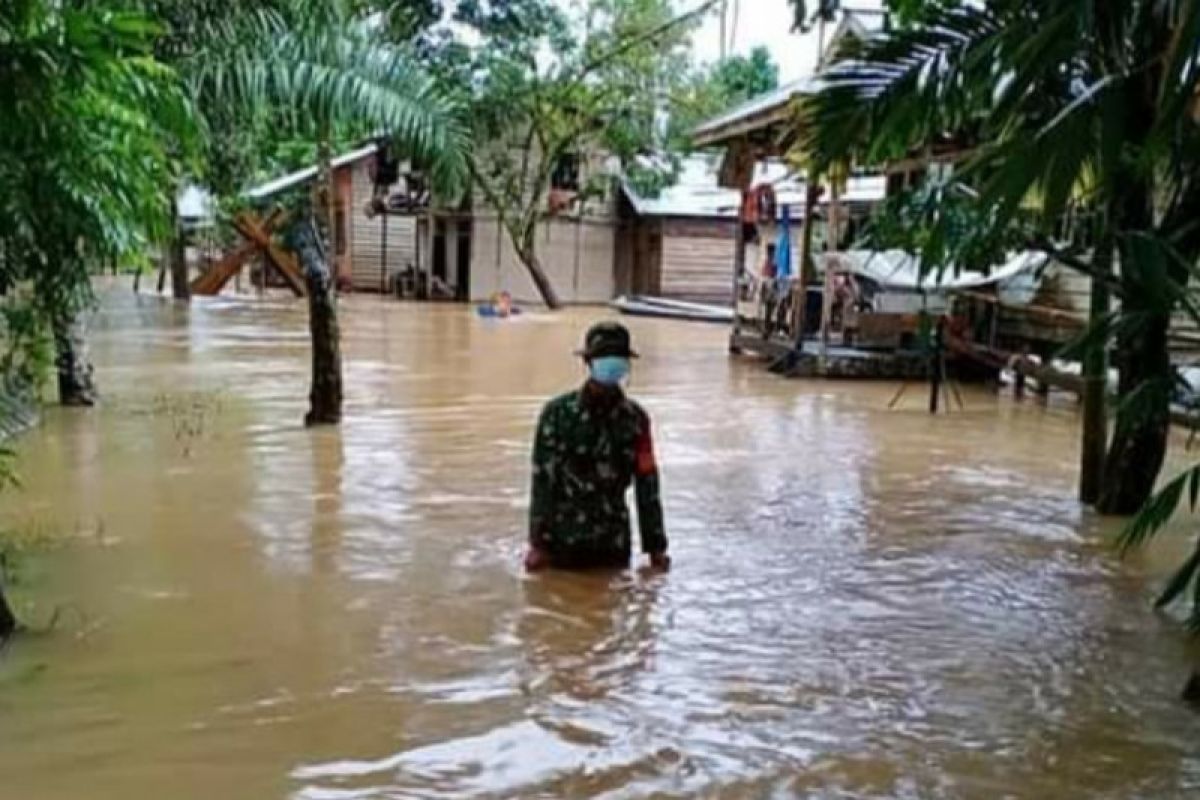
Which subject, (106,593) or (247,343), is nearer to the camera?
(106,593)

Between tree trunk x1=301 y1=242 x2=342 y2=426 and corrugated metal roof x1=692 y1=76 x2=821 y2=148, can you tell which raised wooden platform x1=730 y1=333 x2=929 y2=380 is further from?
tree trunk x1=301 y1=242 x2=342 y2=426

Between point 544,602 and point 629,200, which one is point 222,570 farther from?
point 629,200

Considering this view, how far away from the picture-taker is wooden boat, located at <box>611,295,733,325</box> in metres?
28.2

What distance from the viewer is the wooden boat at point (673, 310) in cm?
2816

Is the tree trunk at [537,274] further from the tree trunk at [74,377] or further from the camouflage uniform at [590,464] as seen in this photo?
the camouflage uniform at [590,464]

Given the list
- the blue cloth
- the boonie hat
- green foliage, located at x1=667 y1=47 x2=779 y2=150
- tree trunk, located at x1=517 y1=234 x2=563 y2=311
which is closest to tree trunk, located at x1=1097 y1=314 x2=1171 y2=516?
the boonie hat

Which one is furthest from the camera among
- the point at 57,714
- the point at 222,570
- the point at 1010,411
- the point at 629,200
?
the point at 629,200

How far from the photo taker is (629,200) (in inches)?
1341

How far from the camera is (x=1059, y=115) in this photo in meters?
3.73

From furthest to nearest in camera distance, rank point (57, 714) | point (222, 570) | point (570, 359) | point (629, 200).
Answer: point (629, 200) < point (570, 359) < point (222, 570) < point (57, 714)

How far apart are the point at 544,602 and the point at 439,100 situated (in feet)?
19.3

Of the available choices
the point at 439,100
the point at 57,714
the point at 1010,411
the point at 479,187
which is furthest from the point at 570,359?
the point at 57,714

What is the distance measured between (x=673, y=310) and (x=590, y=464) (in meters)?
23.3

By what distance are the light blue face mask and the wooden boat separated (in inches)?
802
